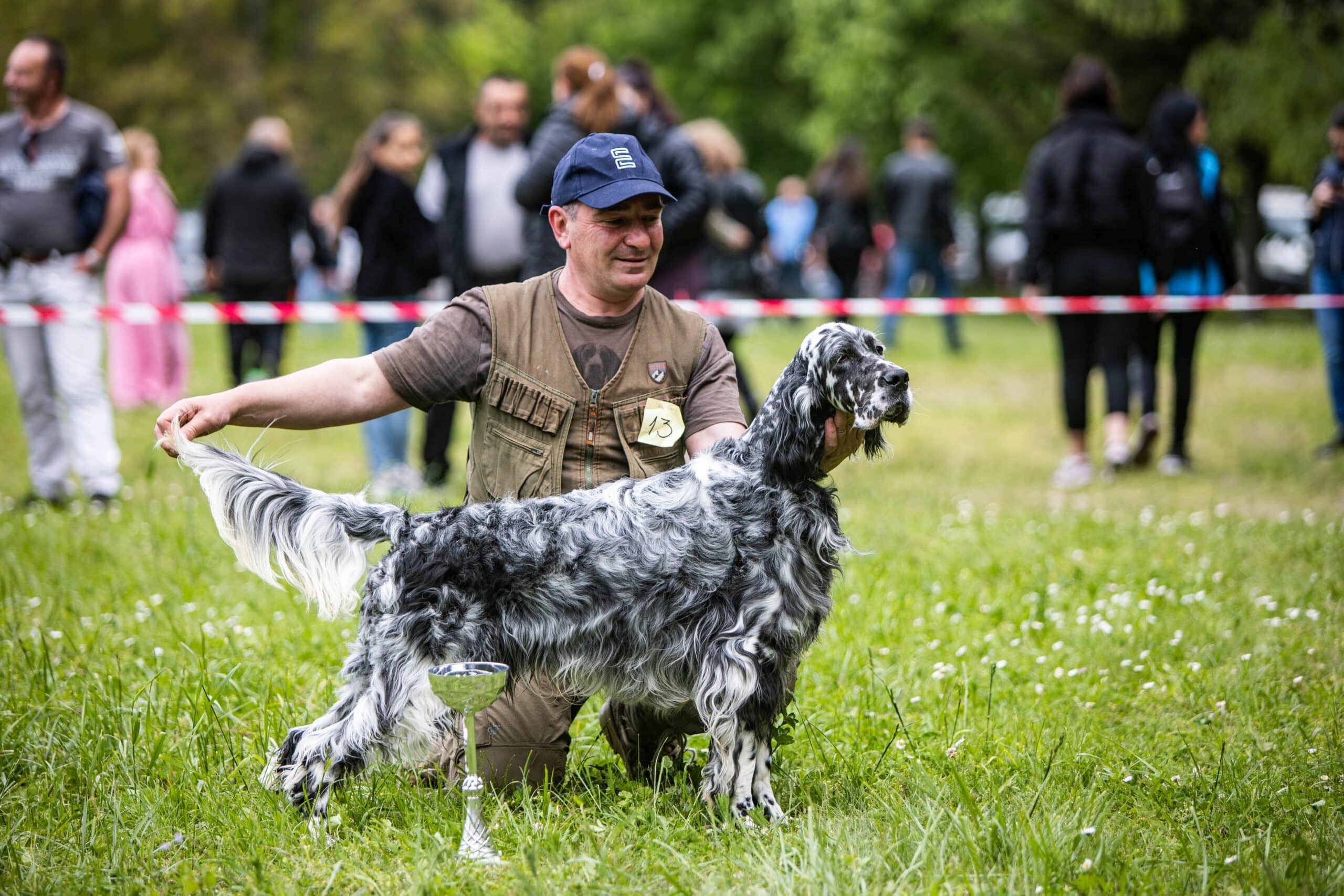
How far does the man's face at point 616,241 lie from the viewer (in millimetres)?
3400

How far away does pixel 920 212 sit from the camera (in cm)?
1434

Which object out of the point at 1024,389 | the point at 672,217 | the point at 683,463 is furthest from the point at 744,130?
the point at 683,463

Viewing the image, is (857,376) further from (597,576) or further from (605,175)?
(605,175)

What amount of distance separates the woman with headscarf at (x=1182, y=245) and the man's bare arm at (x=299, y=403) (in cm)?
647

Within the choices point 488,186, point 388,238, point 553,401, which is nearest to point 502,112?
point 488,186

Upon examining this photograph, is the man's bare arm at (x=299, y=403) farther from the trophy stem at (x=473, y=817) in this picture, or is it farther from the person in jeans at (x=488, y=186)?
the person in jeans at (x=488, y=186)

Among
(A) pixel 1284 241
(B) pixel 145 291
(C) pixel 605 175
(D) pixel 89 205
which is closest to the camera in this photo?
(C) pixel 605 175

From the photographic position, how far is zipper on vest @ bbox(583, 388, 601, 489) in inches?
137

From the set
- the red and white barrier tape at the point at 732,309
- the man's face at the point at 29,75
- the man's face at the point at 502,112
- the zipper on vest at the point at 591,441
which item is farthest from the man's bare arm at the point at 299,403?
the man's face at the point at 29,75

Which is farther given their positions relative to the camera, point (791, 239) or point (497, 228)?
point (791, 239)

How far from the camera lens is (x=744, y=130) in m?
31.4

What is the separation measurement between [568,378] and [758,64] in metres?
28.6

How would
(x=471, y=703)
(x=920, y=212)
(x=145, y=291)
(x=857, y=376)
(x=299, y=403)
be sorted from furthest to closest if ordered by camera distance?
(x=920, y=212)
(x=145, y=291)
(x=299, y=403)
(x=857, y=376)
(x=471, y=703)

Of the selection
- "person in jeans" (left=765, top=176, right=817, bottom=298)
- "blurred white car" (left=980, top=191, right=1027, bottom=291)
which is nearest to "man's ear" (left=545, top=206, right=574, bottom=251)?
"person in jeans" (left=765, top=176, right=817, bottom=298)
